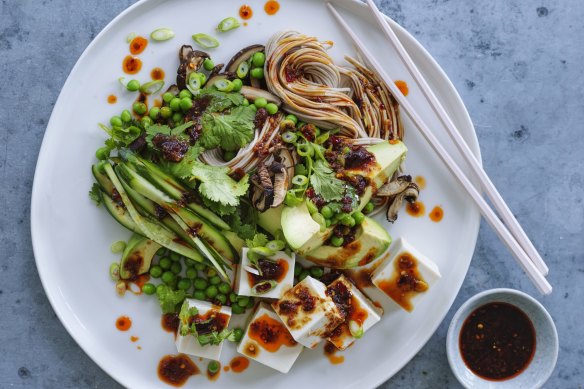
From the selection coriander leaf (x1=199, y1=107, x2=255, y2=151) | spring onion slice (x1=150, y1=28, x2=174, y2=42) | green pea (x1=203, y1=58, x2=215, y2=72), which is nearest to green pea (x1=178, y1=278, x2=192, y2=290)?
coriander leaf (x1=199, y1=107, x2=255, y2=151)

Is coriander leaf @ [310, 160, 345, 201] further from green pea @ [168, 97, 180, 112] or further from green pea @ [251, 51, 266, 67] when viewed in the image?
green pea @ [168, 97, 180, 112]

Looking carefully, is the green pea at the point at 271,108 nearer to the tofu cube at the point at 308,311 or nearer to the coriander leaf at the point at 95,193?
the tofu cube at the point at 308,311

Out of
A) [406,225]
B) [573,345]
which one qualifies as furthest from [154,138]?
[573,345]

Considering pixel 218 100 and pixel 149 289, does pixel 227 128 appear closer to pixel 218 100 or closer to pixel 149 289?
pixel 218 100

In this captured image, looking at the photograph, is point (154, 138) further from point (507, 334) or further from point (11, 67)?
point (507, 334)

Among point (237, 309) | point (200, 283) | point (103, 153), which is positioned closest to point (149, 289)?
point (200, 283)
